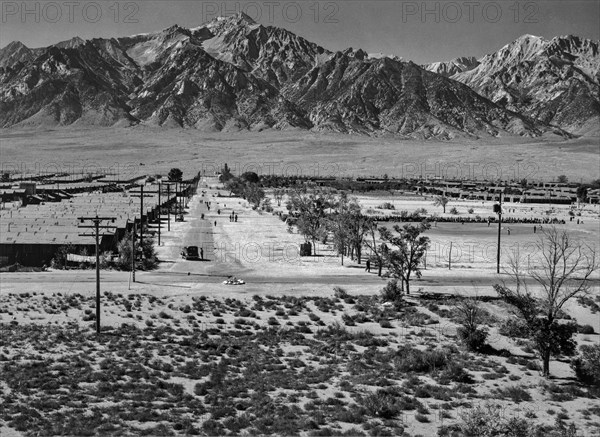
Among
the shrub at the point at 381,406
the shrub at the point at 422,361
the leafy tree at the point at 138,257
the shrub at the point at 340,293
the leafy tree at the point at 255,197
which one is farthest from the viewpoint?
the leafy tree at the point at 255,197

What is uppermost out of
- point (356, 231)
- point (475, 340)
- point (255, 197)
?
point (255, 197)

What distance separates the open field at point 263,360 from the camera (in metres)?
18.2

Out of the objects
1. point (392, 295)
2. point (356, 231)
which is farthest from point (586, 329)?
point (356, 231)

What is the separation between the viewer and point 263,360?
79.5 ft

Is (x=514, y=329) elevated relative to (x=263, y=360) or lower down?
elevated

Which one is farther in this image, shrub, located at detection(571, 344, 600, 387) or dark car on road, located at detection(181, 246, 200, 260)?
dark car on road, located at detection(181, 246, 200, 260)

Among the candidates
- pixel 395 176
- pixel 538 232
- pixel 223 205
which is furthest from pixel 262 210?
pixel 395 176

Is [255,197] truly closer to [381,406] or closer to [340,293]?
[340,293]

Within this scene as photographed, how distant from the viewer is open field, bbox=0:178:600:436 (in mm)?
18250

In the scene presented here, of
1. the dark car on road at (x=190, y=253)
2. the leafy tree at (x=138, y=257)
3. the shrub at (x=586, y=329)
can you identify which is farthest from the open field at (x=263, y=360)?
the dark car on road at (x=190, y=253)

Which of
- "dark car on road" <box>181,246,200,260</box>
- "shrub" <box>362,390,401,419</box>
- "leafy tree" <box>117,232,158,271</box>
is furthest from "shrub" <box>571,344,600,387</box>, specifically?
"dark car on road" <box>181,246,200,260</box>

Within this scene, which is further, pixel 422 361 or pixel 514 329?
pixel 514 329

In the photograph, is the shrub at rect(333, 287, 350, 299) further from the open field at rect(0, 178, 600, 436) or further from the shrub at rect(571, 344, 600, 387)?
the shrub at rect(571, 344, 600, 387)

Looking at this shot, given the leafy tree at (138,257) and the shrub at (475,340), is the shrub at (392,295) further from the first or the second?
the leafy tree at (138,257)
